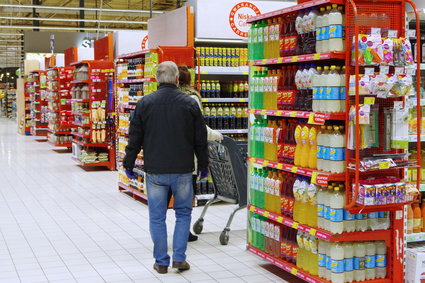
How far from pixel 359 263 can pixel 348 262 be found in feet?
0.39

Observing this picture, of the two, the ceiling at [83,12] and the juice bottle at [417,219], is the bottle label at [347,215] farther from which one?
the ceiling at [83,12]

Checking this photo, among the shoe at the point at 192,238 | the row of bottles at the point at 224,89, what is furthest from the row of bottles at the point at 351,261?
the row of bottles at the point at 224,89

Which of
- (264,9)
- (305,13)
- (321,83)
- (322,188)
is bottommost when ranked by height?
(322,188)

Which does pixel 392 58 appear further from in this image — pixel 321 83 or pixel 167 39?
pixel 167 39

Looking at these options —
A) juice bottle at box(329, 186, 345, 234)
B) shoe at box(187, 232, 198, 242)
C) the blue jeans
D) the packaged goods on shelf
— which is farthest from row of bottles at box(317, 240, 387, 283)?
the packaged goods on shelf

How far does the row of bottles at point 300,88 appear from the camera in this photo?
4285 millimetres

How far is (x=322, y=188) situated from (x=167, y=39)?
208 inches

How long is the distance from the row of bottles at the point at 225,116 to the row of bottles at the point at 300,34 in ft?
9.15

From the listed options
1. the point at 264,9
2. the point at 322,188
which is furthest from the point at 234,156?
the point at 264,9

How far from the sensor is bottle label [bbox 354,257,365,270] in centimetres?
448

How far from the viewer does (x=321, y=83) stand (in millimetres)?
4379

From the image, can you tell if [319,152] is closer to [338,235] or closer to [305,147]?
[305,147]

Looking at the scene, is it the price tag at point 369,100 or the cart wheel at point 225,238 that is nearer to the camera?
the price tag at point 369,100

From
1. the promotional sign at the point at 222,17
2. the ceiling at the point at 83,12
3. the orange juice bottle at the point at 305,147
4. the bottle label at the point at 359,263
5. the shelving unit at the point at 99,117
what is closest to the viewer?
the bottle label at the point at 359,263
